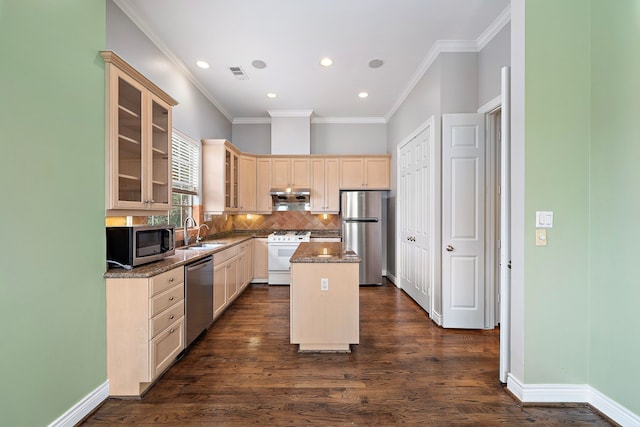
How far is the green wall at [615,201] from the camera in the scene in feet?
5.45

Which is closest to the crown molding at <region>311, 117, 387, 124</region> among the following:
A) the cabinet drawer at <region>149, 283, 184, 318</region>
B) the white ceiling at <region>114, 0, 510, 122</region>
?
the white ceiling at <region>114, 0, 510, 122</region>

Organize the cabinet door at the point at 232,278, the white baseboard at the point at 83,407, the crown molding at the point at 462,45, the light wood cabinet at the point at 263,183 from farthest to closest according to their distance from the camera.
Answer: the light wood cabinet at the point at 263,183, the cabinet door at the point at 232,278, the crown molding at the point at 462,45, the white baseboard at the point at 83,407

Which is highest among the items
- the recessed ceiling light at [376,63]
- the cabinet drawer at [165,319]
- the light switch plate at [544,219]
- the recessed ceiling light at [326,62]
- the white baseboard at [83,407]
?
the recessed ceiling light at [376,63]

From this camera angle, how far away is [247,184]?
5234 mm

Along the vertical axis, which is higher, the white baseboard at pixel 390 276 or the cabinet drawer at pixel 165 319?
the cabinet drawer at pixel 165 319

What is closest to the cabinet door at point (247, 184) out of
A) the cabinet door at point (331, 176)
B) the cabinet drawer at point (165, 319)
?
the cabinet door at point (331, 176)

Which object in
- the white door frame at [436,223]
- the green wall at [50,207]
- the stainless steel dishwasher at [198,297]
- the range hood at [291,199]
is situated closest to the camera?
the green wall at [50,207]

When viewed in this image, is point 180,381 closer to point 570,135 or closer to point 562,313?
point 562,313

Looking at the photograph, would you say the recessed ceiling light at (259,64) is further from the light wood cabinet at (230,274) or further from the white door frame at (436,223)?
the light wood cabinet at (230,274)

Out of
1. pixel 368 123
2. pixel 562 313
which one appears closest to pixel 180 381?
pixel 562 313

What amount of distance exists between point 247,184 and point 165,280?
3.27 meters

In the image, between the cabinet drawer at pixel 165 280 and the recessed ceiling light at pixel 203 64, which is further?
the recessed ceiling light at pixel 203 64

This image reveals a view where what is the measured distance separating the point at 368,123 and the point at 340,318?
4343 millimetres

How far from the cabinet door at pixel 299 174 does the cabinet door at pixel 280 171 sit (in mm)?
83
